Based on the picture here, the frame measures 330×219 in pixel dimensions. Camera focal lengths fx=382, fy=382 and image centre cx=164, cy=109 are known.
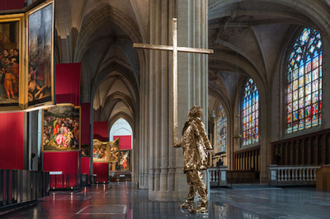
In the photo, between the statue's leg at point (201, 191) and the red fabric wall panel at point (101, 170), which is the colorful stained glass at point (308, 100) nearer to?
the statue's leg at point (201, 191)

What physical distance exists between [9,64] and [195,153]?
5.17 m

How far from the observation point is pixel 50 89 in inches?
338

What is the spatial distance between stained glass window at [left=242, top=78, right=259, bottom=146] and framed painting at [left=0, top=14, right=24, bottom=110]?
947 inches

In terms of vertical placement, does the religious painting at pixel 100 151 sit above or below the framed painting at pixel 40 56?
below

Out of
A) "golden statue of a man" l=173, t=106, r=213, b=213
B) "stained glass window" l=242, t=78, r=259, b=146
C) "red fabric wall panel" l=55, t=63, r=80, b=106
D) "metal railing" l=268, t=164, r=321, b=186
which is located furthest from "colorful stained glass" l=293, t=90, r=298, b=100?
"golden statue of a man" l=173, t=106, r=213, b=213

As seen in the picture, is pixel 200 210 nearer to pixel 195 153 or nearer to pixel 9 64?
pixel 195 153

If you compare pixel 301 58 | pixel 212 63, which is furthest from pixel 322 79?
pixel 212 63

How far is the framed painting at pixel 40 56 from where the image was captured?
858 cm

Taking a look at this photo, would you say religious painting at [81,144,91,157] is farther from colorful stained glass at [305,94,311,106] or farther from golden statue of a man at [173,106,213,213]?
golden statue of a man at [173,106,213,213]

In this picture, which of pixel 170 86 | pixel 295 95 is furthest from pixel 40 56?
pixel 295 95

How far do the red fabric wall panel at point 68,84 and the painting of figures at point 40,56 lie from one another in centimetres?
751

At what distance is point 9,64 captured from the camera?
9.14 metres

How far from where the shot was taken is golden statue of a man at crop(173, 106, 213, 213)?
6801 mm

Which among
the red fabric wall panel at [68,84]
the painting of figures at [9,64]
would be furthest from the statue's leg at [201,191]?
the red fabric wall panel at [68,84]
